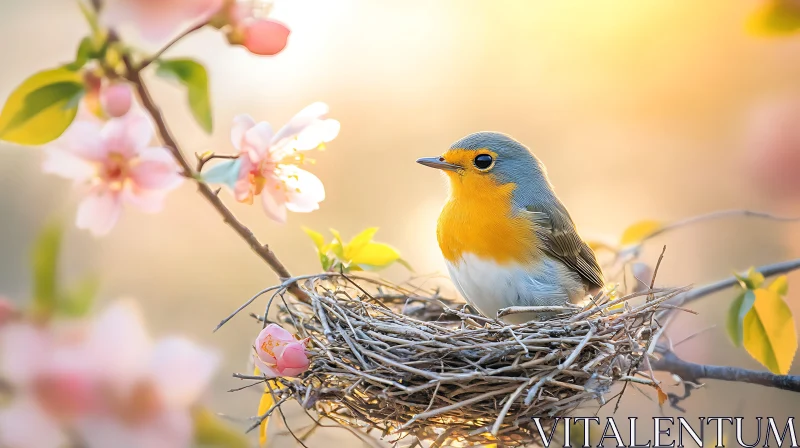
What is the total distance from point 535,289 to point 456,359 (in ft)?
1.42

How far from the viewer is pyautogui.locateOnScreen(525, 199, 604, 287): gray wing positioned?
217 cm

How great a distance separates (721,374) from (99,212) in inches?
59.6

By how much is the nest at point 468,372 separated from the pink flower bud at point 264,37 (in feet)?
2.50

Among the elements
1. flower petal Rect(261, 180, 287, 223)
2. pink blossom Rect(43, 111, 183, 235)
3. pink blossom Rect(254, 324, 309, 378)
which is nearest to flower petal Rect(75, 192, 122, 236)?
pink blossom Rect(43, 111, 183, 235)

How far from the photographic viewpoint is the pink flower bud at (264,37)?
3.51ft

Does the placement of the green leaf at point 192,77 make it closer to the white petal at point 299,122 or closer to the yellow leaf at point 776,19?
the white petal at point 299,122

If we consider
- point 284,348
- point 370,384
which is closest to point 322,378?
point 370,384

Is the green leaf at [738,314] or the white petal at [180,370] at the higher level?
the green leaf at [738,314]

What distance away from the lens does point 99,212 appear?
1204mm

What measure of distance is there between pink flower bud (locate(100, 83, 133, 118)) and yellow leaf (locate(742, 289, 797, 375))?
4.31ft

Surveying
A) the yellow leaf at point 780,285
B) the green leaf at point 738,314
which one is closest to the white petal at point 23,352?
the green leaf at point 738,314

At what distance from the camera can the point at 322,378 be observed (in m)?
1.67

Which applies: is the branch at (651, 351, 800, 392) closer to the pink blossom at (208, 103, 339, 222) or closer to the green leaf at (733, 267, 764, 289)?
the green leaf at (733, 267, 764, 289)

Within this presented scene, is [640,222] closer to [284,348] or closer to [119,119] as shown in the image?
[284,348]
